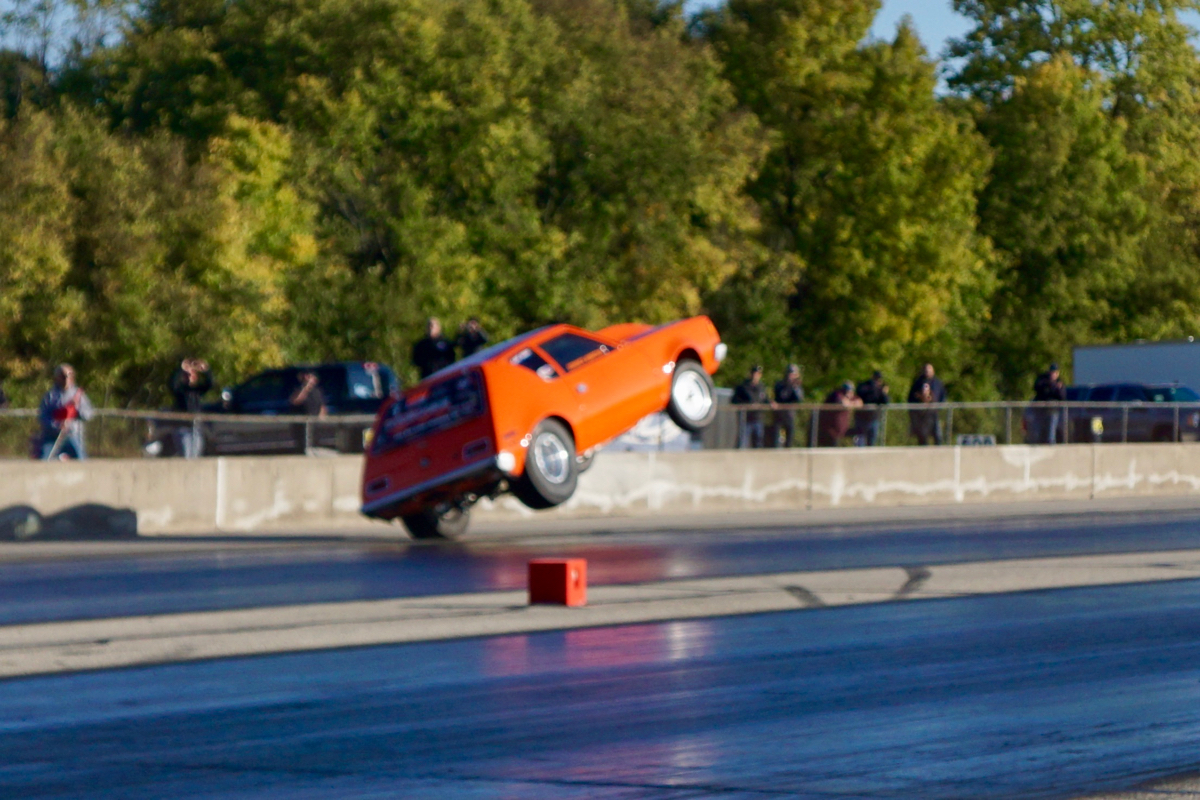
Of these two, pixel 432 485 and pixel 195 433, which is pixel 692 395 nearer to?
pixel 432 485

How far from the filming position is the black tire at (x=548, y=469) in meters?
20.7

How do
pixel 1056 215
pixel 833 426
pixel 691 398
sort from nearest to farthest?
pixel 691 398
pixel 833 426
pixel 1056 215

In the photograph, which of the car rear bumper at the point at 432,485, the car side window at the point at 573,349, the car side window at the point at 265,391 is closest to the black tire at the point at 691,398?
the car side window at the point at 573,349

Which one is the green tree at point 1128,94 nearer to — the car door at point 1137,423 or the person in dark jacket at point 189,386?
the car door at point 1137,423

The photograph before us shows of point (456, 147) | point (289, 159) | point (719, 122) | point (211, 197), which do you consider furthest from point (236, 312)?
point (719, 122)

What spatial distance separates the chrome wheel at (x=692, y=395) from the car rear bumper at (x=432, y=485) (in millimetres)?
2995

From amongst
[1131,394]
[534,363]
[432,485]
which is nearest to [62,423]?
[432,485]

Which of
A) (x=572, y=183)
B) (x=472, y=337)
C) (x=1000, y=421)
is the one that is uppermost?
(x=572, y=183)

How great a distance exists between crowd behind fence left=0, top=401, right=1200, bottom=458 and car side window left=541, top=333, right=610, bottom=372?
4500mm

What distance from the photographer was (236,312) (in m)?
46.5

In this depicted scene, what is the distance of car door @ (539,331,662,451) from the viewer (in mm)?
21422

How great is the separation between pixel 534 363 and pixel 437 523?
2078mm

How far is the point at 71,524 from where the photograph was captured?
71.9 ft

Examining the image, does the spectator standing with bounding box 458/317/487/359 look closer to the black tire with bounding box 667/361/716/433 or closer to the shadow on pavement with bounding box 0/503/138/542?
the black tire with bounding box 667/361/716/433
